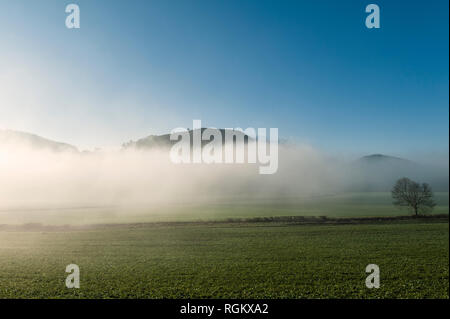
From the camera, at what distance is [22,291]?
20922mm

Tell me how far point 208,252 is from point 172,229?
735 inches

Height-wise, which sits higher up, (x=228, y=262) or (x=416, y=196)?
(x=416, y=196)

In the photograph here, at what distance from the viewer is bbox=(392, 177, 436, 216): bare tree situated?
71.1 metres

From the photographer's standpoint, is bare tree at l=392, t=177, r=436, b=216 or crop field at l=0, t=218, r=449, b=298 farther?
bare tree at l=392, t=177, r=436, b=216

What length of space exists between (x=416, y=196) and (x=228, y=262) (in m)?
67.5

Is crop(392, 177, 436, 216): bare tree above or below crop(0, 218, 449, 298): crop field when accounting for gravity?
above

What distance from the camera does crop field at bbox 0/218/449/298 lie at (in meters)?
21.2

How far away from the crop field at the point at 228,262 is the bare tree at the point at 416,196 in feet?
80.7

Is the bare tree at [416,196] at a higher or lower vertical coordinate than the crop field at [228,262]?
higher

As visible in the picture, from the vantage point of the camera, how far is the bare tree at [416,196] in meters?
71.1

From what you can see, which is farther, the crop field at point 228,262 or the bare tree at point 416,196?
the bare tree at point 416,196

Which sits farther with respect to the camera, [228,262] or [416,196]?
[416,196]

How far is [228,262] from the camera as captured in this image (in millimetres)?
28875

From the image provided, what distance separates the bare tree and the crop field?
2461cm
